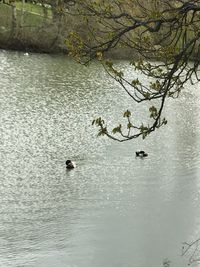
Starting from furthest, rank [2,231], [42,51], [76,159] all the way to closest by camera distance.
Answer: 1. [42,51]
2. [76,159]
3. [2,231]

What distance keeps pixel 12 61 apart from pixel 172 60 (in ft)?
105

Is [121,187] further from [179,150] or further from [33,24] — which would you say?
[33,24]

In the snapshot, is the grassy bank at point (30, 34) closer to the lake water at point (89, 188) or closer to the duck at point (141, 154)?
the lake water at point (89, 188)

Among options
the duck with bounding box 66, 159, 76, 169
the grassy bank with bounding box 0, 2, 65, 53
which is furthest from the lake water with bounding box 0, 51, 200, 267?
the grassy bank with bounding box 0, 2, 65, 53

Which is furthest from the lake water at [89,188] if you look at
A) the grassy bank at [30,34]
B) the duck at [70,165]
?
the grassy bank at [30,34]

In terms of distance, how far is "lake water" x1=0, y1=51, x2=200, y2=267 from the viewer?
10.7 metres

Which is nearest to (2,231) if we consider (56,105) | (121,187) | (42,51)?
(121,187)

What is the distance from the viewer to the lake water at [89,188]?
420 inches

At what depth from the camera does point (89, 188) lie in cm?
1438

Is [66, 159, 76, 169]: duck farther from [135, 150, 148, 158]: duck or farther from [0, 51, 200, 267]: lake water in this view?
[135, 150, 148, 158]: duck

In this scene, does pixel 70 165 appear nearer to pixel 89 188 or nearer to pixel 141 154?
pixel 89 188

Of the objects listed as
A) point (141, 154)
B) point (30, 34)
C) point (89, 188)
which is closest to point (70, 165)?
point (89, 188)

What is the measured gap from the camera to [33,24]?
157 ft

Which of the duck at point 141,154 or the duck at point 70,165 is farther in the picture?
the duck at point 141,154
